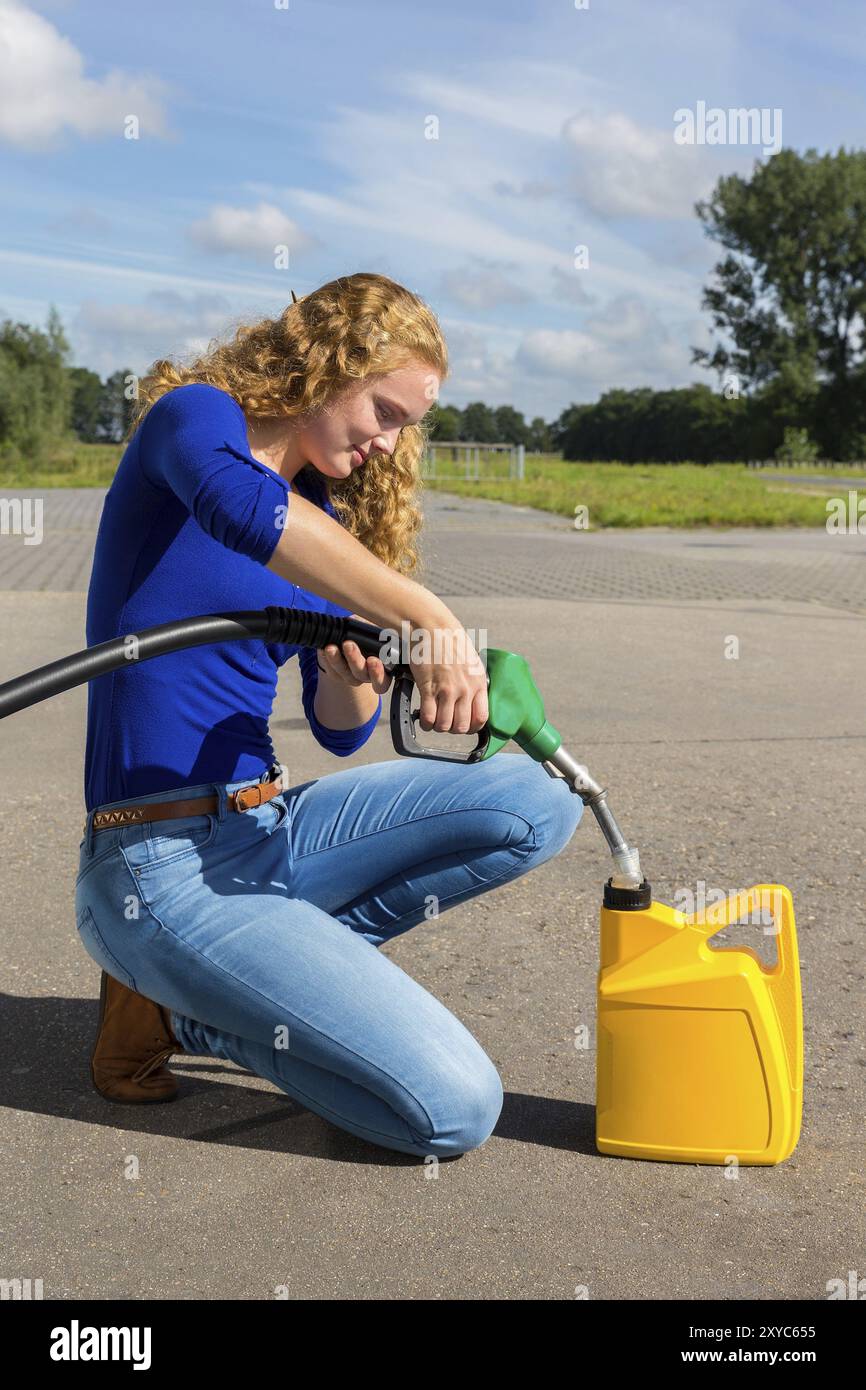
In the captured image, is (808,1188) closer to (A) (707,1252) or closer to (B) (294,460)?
(A) (707,1252)

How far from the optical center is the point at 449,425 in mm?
59938

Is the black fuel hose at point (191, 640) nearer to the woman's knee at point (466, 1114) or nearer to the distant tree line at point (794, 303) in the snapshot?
the woman's knee at point (466, 1114)

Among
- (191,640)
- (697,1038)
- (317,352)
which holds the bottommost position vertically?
(697,1038)

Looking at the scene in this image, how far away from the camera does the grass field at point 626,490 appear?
19641 mm

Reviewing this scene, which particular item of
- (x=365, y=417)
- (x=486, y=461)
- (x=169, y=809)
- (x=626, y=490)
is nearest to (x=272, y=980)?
(x=169, y=809)

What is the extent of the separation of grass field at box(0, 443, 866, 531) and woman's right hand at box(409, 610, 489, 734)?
938cm

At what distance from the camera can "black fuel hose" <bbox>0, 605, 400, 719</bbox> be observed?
179cm

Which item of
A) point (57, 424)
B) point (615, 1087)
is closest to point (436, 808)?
point (615, 1087)

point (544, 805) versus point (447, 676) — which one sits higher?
point (447, 676)

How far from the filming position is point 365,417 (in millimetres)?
2594

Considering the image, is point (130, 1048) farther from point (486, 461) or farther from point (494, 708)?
point (486, 461)

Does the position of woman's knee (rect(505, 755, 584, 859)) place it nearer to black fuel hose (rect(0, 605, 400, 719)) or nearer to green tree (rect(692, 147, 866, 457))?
black fuel hose (rect(0, 605, 400, 719))

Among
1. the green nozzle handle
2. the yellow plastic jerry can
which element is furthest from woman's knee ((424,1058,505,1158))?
the green nozzle handle

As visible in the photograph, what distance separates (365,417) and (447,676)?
2.13 feet
